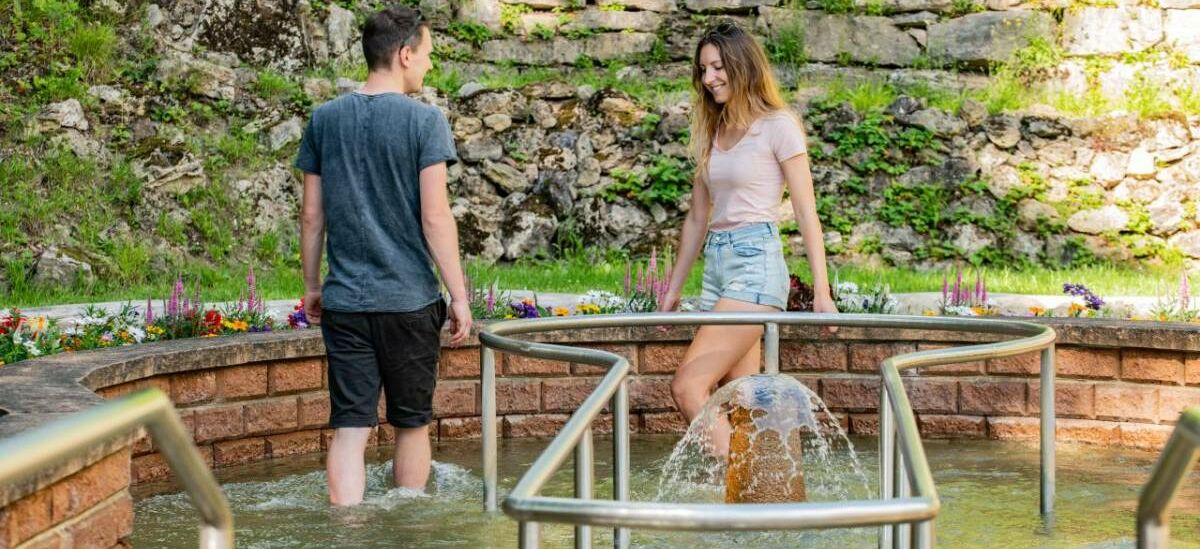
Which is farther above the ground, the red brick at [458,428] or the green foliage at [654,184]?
the green foliage at [654,184]

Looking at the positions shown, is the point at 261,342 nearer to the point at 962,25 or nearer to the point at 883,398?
the point at 883,398

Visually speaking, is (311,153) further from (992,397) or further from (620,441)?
(992,397)

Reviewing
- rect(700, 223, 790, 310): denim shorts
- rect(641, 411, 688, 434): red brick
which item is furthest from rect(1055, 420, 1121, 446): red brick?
rect(700, 223, 790, 310): denim shorts

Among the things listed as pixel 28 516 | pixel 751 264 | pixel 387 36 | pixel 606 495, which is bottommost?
pixel 606 495

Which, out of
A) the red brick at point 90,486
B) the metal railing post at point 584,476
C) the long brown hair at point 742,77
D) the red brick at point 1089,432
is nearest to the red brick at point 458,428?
the long brown hair at point 742,77

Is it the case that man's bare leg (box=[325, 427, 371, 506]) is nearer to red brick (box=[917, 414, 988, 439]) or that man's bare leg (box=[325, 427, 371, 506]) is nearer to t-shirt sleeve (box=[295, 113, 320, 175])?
t-shirt sleeve (box=[295, 113, 320, 175])

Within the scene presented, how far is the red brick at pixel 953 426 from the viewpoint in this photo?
263 inches

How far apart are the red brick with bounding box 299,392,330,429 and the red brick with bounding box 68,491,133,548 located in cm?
233

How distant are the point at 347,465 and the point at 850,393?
2.86 metres

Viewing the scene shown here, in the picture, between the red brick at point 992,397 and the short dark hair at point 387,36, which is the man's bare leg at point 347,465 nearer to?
the short dark hair at point 387,36

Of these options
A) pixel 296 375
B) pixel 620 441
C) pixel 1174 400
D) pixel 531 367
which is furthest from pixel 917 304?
pixel 620 441

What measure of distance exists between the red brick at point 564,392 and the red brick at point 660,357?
0.86 feet

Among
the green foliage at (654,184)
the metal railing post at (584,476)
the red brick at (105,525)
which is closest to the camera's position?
the metal railing post at (584,476)

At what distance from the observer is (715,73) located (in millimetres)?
4984
